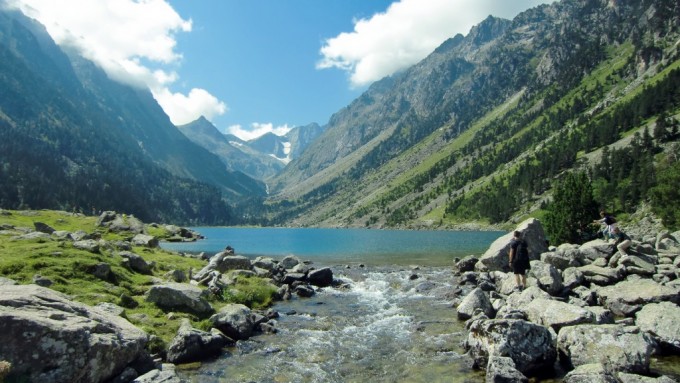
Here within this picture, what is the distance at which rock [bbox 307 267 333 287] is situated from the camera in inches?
1693

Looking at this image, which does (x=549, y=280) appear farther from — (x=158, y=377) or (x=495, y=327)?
(x=158, y=377)

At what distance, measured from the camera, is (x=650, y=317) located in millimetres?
18500

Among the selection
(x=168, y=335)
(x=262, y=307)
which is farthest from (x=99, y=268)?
(x=262, y=307)

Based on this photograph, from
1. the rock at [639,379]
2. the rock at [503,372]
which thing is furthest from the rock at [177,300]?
the rock at [639,379]

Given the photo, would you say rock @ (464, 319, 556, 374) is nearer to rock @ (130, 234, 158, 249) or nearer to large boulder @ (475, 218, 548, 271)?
large boulder @ (475, 218, 548, 271)

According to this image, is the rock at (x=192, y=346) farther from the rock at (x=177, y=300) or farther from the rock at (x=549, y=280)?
the rock at (x=549, y=280)

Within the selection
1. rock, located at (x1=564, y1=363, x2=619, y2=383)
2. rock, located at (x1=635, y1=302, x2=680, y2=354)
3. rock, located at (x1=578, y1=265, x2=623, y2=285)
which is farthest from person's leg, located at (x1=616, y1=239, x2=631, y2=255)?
rock, located at (x1=564, y1=363, x2=619, y2=383)

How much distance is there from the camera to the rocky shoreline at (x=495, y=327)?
1267cm

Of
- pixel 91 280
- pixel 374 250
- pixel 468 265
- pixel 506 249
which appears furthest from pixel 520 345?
pixel 374 250

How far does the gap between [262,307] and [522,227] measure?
31.4m

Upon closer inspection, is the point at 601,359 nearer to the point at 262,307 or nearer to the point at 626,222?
the point at 262,307

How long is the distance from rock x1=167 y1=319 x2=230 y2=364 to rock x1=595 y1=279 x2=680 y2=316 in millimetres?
22238

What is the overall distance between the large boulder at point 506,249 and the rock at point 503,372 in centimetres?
2723

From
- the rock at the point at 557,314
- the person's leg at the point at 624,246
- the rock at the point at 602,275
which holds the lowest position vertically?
the rock at the point at 557,314
